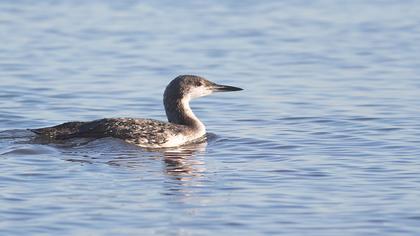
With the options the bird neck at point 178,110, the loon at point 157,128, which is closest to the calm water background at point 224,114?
the loon at point 157,128

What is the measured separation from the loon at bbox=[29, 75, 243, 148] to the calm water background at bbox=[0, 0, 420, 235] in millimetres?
158

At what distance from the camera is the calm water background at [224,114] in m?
8.55

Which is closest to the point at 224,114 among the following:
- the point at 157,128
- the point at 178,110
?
the point at 178,110

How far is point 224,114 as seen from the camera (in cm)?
1351

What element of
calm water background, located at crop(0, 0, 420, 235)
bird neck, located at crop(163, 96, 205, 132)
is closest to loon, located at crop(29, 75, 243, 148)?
bird neck, located at crop(163, 96, 205, 132)

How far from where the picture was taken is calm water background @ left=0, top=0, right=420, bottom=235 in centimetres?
855

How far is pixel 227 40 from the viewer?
19062mm

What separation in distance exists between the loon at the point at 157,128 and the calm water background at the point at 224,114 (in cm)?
16

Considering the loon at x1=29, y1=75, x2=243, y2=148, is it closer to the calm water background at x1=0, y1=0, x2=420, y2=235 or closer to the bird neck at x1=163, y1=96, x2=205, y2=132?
the bird neck at x1=163, y1=96, x2=205, y2=132

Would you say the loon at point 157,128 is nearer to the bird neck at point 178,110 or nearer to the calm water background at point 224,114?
the bird neck at point 178,110

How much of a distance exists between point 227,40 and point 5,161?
908cm

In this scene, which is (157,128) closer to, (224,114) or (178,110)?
(178,110)

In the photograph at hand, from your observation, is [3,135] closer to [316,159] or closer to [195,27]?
[316,159]

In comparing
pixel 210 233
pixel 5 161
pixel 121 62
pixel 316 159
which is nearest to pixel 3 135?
pixel 5 161
